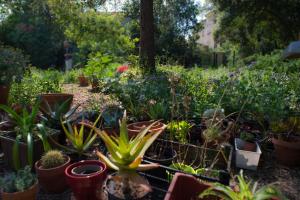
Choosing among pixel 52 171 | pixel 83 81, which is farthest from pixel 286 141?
pixel 83 81

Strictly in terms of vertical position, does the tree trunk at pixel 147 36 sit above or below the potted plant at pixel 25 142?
above

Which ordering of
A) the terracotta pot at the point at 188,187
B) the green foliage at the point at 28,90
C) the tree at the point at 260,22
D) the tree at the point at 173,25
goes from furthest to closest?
the tree at the point at 173,25 → the tree at the point at 260,22 → the green foliage at the point at 28,90 → the terracotta pot at the point at 188,187

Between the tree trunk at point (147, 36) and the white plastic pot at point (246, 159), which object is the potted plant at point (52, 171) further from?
the tree trunk at point (147, 36)

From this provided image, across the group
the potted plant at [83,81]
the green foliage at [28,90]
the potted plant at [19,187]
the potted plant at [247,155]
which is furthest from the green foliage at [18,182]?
the potted plant at [83,81]

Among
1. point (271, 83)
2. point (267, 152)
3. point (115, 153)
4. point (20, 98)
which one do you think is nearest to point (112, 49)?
point (20, 98)

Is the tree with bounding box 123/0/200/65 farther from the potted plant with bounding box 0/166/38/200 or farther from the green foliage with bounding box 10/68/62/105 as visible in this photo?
the potted plant with bounding box 0/166/38/200

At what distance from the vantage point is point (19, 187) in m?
2.28

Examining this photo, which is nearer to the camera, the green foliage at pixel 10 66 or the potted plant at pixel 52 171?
the potted plant at pixel 52 171

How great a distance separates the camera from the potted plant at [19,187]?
225 cm

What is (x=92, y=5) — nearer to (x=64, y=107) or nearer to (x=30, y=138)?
(x=64, y=107)

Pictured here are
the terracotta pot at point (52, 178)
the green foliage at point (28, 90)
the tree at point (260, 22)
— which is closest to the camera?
the terracotta pot at point (52, 178)

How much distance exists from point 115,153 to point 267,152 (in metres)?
Result: 2.24

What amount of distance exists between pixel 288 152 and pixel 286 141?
122mm

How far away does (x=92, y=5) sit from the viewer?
893 centimetres
